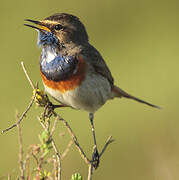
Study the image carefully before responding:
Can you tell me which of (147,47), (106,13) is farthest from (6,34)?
(147,47)

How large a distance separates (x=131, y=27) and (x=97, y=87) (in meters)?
7.61

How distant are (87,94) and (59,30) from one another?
2.29ft

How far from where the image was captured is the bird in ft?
17.6

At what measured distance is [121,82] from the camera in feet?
37.2

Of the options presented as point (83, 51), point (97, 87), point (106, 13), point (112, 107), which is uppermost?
point (83, 51)

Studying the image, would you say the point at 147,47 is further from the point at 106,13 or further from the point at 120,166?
the point at 120,166

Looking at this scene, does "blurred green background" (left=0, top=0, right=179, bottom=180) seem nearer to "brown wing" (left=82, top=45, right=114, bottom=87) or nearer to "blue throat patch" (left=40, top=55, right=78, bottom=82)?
"brown wing" (left=82, top=45, right=114, bottom=87)

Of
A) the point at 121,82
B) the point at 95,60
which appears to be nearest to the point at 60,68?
the point at 95,60

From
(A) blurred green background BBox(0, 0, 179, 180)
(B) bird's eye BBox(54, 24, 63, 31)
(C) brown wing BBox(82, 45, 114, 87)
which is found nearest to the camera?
(B) bird's eye BBox(54, 24, 63, 31)

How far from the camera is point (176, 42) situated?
506 inches

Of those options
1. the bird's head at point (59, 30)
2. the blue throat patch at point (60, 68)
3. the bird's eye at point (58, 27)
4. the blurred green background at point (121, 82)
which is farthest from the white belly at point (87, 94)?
the blurred green background at point (121, 82)

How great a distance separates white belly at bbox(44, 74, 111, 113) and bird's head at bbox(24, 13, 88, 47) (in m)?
0.44

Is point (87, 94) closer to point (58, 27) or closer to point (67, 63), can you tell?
point (67, 63)

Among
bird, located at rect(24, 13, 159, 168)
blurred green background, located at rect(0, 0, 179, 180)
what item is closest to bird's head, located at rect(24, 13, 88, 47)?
bird, located at rect(24, 13, 159, 168)
